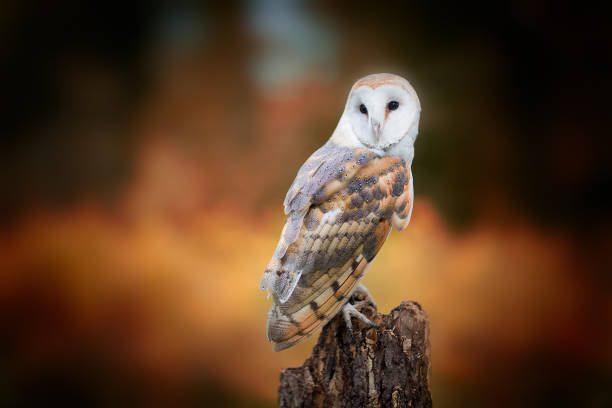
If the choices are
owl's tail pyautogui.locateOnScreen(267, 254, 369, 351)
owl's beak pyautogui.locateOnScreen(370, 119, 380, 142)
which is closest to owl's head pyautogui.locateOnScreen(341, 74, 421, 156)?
owl's beak pyautogui.locateOnScreen(370, 119, 380, 142)

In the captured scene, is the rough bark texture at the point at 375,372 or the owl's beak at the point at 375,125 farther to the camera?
the owl's beak at the point at 375,125

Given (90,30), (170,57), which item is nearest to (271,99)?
(170,57)

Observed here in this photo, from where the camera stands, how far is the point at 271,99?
7.00 feet

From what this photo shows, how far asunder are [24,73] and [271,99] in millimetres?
1069

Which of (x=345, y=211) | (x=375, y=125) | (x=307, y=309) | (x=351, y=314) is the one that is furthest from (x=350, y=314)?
(x=375, y=125)

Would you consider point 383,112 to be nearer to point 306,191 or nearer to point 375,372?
point 306,191

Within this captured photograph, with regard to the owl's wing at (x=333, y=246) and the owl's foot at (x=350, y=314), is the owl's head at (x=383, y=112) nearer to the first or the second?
the owl's wing at (x=333, y=246)

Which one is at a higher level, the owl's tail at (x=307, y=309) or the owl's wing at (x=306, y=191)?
the owl's wing at (x=306, y=191)

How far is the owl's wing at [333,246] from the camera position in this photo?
4.61 feet

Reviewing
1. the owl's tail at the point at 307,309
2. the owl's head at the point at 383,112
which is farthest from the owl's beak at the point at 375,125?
the owl's tail at the point at 307,309

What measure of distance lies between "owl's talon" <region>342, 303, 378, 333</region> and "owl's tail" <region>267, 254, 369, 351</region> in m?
0.03

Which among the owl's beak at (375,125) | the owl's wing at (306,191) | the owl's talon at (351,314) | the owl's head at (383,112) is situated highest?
the owl's head at (383,112)

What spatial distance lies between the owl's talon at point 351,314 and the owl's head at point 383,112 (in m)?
0.50

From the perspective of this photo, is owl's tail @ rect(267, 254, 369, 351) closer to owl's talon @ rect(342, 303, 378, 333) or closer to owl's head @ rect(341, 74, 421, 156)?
owl's talon @ rect(342, 303, 378, 333)
